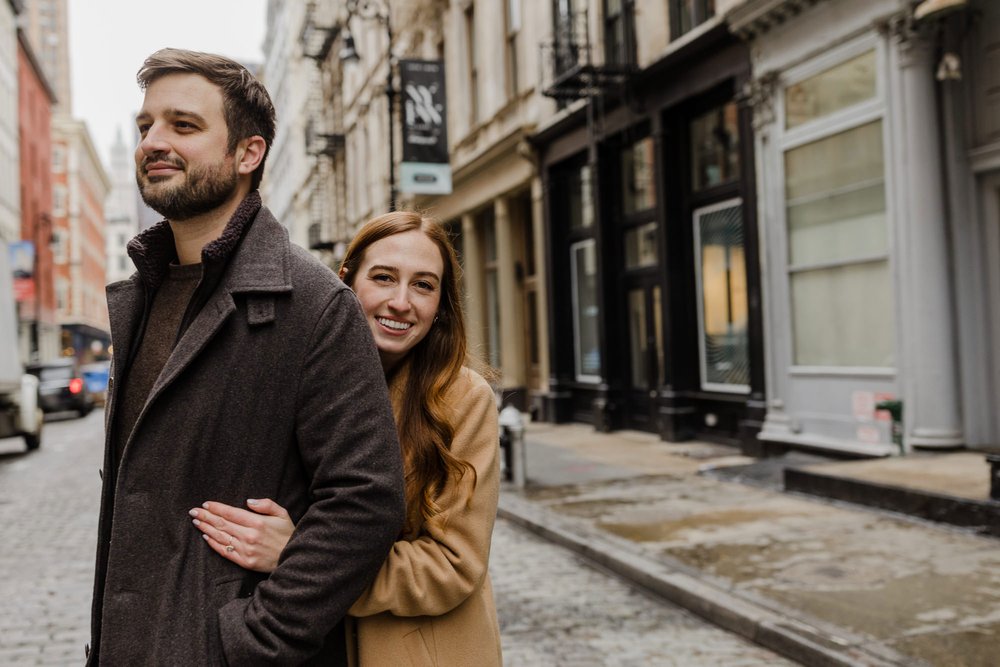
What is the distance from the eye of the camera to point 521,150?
19.5 meters

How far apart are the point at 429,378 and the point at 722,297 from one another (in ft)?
40.5

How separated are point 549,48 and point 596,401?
6.59 m

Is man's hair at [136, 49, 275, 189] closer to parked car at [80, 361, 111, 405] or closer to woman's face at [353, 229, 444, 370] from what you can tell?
woman's face at [353, 229, 444, 370]

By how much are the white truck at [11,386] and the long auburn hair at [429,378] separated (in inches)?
620

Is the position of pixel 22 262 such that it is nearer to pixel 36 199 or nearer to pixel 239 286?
pixel 36 199

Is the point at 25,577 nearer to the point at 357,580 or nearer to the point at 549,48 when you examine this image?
the point at 357,580

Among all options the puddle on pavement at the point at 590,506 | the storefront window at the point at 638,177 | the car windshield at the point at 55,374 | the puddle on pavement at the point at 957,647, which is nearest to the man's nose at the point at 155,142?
the puddle on pavement at the point at 957,647

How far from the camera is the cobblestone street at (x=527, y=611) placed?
5.29 meters

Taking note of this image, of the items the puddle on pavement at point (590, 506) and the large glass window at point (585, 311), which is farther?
the large glass window at point (585, 311)

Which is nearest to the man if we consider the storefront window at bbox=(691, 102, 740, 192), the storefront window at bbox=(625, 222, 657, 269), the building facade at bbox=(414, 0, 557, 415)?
the storefront window at bbox=(691, 102, 740, 192)

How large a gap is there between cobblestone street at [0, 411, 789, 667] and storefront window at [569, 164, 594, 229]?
383 inches

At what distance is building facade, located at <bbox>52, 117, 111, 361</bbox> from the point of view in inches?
2899

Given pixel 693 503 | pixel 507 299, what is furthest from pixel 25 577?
pixel 507 299

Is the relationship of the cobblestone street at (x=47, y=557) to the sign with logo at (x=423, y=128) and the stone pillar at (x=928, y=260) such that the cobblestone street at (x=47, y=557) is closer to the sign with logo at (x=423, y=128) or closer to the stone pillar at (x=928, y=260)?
the sign with logo at (x=423, y=128)
